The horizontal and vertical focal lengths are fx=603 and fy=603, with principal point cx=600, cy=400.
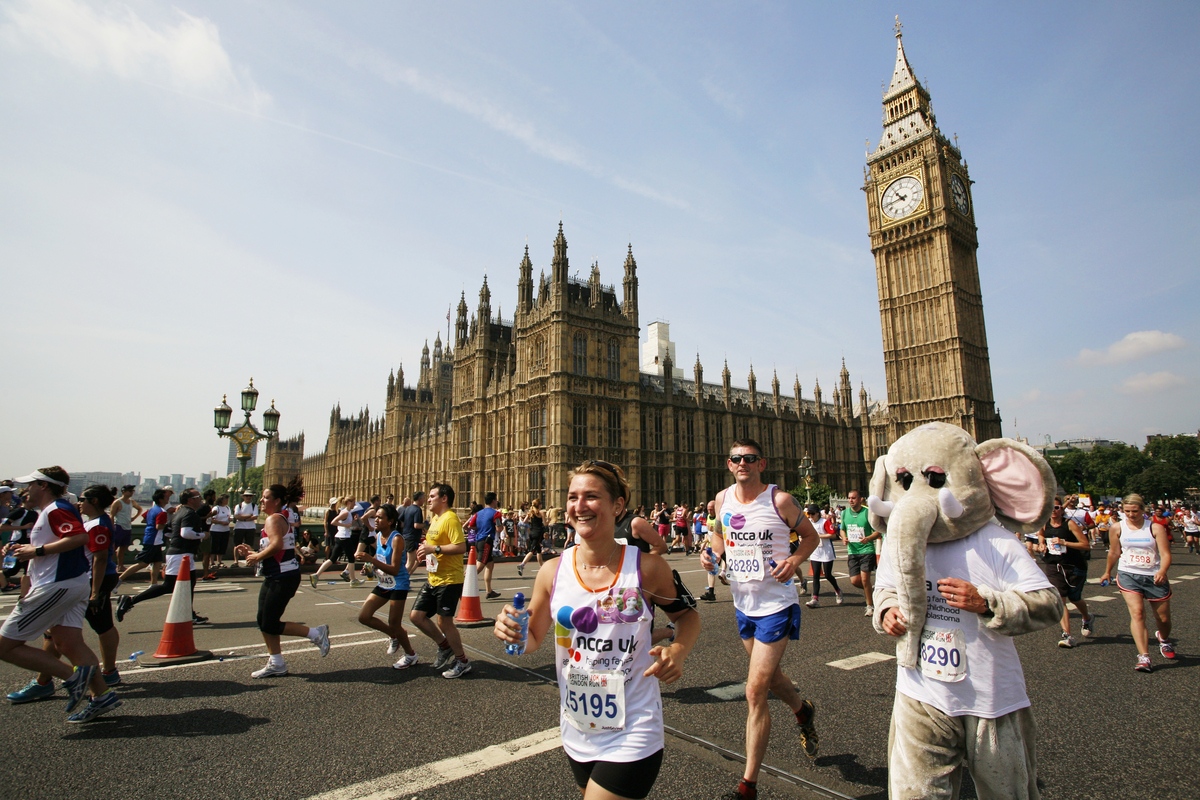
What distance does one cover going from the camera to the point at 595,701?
2.39 meters

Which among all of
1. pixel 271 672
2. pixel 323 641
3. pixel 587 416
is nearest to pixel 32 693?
pixel 271 672

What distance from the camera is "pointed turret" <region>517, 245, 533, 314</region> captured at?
4291cm

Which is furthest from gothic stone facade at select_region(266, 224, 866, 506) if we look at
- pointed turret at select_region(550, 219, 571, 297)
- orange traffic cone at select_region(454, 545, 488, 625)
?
orange traffic cone at select_region(454, 545, 488, 625)

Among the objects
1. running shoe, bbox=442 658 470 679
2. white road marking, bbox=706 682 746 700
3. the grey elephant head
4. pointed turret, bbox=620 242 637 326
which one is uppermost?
pointed turret, bbox=620 242 637 326

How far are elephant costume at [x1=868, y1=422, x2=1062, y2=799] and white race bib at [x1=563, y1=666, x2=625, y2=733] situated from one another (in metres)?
1.23

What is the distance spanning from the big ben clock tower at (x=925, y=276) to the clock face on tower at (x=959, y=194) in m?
0.09

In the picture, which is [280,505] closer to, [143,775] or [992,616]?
[143,775]

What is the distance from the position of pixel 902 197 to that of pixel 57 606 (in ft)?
203

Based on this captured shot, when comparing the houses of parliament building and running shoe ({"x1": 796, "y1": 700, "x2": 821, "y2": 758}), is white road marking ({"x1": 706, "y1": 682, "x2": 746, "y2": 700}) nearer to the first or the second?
running shoe ({"x1": 796, "y1": 700, "x2": 821, "y2": 758})

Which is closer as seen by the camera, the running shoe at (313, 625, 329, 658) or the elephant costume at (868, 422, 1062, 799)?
the elephant costume at (868, 422, 1062, 799)

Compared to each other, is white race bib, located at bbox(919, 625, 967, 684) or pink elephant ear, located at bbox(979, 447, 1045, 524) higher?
pink elephant ear, located at bbox(979, 447, 1045, 524)

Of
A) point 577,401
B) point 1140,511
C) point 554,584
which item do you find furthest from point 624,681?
point 577,401

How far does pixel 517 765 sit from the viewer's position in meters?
3.85

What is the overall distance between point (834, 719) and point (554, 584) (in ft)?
10.8
